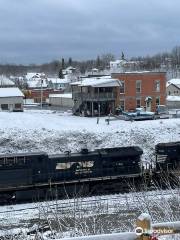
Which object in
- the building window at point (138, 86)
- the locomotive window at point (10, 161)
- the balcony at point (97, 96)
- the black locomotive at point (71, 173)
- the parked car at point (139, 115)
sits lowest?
the black locomotive at point (71, 173)

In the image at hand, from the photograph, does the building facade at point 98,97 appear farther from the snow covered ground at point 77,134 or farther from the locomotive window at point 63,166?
the locomotive window at point 63,166

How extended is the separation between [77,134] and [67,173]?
14890 millimetres

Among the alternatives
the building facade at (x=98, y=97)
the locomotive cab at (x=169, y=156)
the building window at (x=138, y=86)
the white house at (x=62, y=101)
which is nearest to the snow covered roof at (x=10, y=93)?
the white house at (x=62, y=101)

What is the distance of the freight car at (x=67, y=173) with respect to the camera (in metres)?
24.5

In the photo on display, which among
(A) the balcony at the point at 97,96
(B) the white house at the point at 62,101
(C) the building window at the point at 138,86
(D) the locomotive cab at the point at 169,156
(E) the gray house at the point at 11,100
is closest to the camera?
(D) the locomotive cab at the point at 169,156

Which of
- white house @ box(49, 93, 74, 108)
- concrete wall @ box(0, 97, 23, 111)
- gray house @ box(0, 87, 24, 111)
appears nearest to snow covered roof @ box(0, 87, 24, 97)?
gray house @ box(0, 87, 24, 111)

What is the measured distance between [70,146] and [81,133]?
2280 millimetres

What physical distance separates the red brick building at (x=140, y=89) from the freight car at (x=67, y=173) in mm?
25213

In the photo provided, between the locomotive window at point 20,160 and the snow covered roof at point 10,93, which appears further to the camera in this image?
the snow covered roof at point 10,93

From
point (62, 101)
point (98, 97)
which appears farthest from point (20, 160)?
point (62, 101)

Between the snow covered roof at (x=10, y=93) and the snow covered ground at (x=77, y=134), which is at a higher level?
the snow covered roof at (x=10, y=93)

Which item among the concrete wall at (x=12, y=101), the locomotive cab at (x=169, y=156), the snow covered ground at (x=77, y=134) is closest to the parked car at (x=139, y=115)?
the snow covered ground at (x=77, y=134)

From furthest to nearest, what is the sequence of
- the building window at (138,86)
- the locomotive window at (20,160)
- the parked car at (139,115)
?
1. the building window at (138,86)
2. the parked car at (139,115)
3. the locomotive window at (20,160)

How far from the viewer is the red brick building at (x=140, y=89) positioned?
5156 cm
